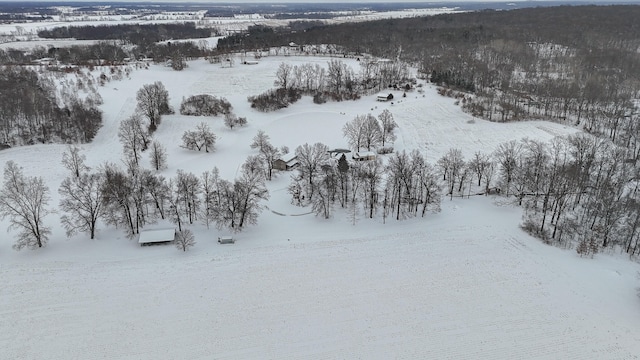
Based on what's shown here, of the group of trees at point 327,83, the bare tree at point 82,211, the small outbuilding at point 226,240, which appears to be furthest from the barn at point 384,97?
the bare tree at point 82,211

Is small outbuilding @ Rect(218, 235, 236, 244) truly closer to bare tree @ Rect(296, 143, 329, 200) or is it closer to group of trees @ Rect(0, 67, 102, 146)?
bare tree @ Rect(296, 143, 329, 200)

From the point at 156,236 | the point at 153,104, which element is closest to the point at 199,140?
the point at 153,104

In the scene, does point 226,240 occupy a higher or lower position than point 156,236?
lower

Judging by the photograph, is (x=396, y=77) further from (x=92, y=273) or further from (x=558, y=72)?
(x=92, y=273)

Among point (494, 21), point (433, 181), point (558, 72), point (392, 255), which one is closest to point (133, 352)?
point (392, 255)

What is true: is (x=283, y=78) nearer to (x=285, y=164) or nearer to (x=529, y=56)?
(x=285, y=164)

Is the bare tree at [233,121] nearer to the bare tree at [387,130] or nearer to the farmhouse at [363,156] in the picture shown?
the farmhouse at [363,156]
